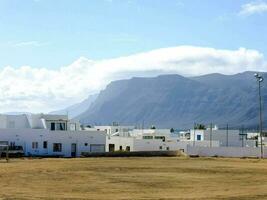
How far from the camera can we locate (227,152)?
84438 millimetres

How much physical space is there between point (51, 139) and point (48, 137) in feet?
1.98

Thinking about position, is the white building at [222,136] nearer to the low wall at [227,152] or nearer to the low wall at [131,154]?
the low wall at [227,152]

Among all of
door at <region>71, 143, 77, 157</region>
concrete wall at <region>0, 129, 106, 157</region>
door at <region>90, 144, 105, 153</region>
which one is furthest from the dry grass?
door at <region>90, 144, 105, 153</region>

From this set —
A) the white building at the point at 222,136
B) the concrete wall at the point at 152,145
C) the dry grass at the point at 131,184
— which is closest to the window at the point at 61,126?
the concrete wall at the point at 152,145

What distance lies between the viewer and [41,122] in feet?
316

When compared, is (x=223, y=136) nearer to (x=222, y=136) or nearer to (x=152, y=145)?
(x=222, y=136)

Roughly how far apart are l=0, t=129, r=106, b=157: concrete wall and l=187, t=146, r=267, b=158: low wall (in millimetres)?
15472

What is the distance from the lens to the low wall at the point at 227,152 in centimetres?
8356

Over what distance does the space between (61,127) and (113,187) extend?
62.7 meters

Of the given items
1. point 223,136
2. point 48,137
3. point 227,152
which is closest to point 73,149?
point 48,137

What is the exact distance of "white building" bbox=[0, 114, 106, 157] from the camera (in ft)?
272

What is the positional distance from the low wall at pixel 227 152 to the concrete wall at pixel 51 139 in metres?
15.5

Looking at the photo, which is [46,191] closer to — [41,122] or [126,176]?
[126,176]

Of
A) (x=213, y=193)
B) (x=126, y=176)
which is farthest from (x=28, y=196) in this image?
(x=126, y=176)
